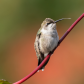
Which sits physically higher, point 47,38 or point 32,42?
point 47,38

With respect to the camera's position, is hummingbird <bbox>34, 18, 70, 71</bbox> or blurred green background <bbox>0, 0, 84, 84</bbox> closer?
hummingbird <bbox>34, 18, 70, 71</bbox>

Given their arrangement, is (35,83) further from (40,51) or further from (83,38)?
(40,51)

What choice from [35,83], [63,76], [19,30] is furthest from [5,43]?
[63,76]

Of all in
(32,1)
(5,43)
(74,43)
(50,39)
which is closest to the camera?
(50,39)

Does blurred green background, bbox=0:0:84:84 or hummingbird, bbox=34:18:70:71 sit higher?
hummingbird, bbox=34:18:70:71

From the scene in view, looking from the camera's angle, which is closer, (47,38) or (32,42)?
(47,38)

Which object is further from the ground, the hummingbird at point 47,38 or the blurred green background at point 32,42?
the hummingbird at point 47,38

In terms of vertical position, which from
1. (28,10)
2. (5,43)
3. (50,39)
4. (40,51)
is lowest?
(5,43)

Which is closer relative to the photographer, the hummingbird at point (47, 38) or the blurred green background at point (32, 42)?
the hummingbird at point (47, 38)
